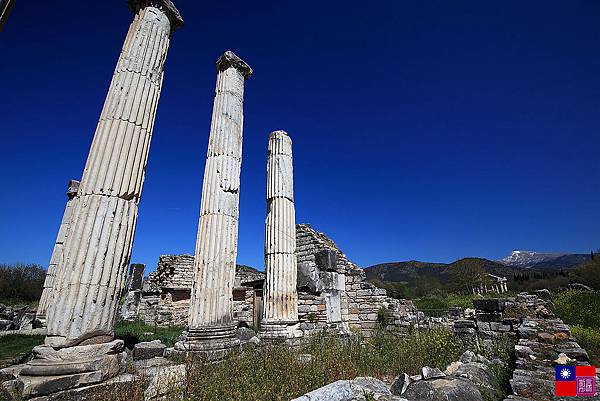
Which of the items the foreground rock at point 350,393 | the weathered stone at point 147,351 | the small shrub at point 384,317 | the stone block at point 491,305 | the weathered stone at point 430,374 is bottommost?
the foreground rock at point 350,393

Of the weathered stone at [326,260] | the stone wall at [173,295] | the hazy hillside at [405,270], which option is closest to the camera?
the weathered stone at [326,260]

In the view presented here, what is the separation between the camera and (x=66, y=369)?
3439 millimetres

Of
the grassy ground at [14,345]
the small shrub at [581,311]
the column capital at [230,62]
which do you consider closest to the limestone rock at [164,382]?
the grassy ground at [14,345]

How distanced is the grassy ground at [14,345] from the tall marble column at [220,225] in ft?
16.9

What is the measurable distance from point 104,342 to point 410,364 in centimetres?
564

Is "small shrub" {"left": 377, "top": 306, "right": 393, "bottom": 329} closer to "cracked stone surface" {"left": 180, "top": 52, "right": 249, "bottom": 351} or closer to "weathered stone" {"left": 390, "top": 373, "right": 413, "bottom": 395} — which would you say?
"cracked stone surface" {"left": 180, "top": 52, "right": 249, "bottom": 351}

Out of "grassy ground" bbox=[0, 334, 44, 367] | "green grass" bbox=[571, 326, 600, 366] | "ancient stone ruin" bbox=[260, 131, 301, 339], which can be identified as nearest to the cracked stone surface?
"ancient stone ruin" bbox=[260, 131, 301, 339]

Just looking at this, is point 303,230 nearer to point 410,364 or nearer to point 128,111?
point 410,364

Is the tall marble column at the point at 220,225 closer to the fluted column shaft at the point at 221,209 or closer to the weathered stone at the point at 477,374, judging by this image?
the fluted column shaft at the point at 221,209

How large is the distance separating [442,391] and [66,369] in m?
4.56

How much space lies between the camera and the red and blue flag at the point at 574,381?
342cm

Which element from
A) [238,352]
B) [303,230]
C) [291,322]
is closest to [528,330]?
[291,322]

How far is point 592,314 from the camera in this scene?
1252 cm

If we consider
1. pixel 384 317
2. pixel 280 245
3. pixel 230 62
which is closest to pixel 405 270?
pixel 384 317
